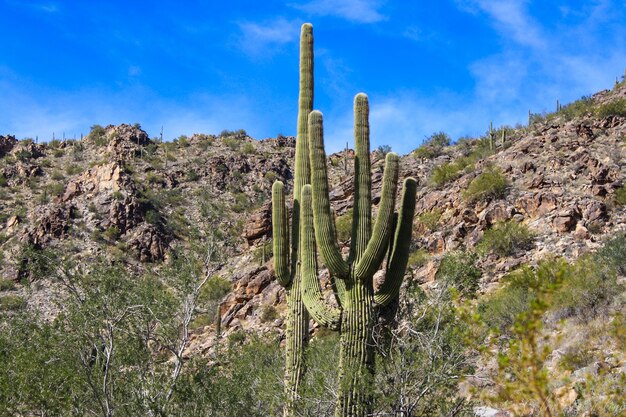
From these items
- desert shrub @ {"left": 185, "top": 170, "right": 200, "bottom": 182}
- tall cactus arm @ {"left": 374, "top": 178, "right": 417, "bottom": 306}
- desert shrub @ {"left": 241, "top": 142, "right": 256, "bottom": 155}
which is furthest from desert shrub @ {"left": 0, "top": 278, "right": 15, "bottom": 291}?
tall cactus arm @ {"left": 374, "top": 178, "right": 417, "bottom": 306}

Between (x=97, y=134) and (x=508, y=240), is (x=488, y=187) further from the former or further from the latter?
(x=97, y=134)

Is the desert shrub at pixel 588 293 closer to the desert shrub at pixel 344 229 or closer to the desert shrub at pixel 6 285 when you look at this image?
the desert shrub at pixel 344 229

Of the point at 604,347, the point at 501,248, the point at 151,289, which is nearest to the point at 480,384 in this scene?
the point at 604,347

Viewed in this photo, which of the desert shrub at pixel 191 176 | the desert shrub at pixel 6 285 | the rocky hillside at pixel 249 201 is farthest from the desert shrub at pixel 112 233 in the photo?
the desert shrub at pixel 191 176

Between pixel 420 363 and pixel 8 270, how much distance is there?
2632 centimetres

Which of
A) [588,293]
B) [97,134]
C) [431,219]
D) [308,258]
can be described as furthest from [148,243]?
[308,258]

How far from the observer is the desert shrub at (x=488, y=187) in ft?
76.8

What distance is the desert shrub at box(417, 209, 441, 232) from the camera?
80.1ft

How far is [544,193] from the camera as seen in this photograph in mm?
21891

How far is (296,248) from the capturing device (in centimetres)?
1130

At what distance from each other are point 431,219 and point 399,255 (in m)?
15.3

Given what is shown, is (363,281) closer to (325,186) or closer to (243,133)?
(325,186)

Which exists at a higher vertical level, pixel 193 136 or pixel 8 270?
pixel 193 136

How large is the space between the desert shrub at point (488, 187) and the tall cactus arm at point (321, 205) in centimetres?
1432
